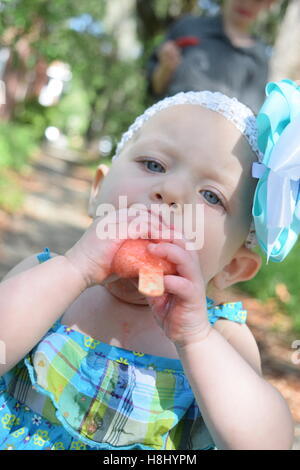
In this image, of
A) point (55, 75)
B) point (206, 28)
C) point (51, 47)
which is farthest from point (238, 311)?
point (55, 75)

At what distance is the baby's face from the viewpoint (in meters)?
1.77

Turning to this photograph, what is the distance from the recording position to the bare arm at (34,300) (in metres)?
1.57

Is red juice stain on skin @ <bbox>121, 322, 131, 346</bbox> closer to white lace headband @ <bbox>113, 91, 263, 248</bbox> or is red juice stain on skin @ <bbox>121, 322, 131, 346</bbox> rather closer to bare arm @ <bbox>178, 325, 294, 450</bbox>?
bare arm @ <bbox>178, 325, 294, 450</bbox>

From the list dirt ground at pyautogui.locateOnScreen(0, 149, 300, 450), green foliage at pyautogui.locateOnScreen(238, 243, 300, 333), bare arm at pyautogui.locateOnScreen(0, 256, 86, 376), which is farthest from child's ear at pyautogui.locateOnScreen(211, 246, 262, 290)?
green foliage at pyautogui.locateOnScreen(238, 243, 300, 333)

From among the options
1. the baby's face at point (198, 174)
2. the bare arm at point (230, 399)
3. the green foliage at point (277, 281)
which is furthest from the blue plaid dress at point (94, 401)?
the green foliage at point (277, 281)

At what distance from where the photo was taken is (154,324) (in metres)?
1.95

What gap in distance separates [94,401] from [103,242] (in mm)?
527

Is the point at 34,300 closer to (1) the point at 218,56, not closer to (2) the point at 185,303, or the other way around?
(2) the point at 185,303

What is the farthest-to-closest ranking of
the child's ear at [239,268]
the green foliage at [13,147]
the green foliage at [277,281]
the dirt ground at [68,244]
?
the green foliage at [13,147]
the green foliage at [277,281]
the dirt ground at [68,244]
the child's ear at [239,268]

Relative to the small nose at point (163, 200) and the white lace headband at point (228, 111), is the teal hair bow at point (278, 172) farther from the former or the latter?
the small nose at point (163, 200)

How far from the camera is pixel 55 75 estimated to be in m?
25.7

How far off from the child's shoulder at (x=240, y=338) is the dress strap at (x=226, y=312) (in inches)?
0.6
